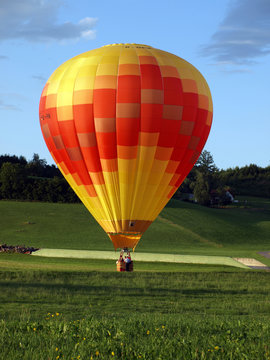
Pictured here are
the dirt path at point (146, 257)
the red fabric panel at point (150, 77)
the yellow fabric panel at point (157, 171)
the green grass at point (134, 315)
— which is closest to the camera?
the green grass at point (134, 315)

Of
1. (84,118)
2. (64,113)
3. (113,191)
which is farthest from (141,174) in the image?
(64,113)

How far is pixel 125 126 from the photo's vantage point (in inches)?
1149

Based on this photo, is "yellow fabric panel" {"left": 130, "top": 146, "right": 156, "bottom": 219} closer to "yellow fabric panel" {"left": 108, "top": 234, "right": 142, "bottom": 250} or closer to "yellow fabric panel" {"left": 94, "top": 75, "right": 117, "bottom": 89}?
"yellow fabric panel" {"left": 108, "top": 234, "right": 142, "bottom": 250}

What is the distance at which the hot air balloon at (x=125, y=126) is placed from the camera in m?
29.2

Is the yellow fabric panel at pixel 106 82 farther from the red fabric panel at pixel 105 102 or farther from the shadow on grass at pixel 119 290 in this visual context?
the shadow on grass at pixel 119 290

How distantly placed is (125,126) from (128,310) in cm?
1252

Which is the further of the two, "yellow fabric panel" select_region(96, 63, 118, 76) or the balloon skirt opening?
the balloon skirt opening

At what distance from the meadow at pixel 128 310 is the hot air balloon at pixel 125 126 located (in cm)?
455

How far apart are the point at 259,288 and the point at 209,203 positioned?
79.7 meters

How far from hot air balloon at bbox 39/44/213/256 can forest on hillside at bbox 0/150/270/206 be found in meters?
49.9

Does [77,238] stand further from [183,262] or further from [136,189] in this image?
[136,189]

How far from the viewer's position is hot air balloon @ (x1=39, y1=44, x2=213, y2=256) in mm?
29219

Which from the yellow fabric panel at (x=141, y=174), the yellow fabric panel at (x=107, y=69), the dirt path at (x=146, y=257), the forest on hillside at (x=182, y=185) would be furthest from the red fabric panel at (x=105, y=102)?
the forest on hillside at (x=182, y=185)

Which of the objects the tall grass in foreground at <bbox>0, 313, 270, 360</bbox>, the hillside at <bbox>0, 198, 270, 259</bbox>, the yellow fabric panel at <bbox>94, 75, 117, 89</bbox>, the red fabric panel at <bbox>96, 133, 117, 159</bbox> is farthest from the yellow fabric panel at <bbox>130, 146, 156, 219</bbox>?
the hillside at <bbox>0, 198, 270, 259</bbox>
